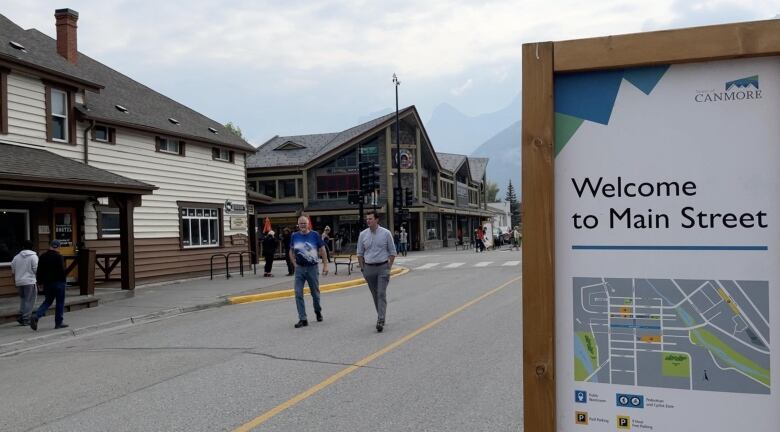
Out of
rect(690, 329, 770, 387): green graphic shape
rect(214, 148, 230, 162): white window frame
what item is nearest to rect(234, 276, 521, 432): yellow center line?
rect(690, 329, 770, 387): green graphic shape

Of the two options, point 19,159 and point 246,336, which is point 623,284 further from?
point 19,159

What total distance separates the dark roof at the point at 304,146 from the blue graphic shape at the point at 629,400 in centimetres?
4388

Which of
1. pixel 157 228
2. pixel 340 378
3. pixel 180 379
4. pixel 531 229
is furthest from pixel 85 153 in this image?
pixel 531 229

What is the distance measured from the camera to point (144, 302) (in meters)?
16.4

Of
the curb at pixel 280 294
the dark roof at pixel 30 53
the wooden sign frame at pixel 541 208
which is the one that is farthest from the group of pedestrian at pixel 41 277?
the wooden sign frame at pixel 541 208

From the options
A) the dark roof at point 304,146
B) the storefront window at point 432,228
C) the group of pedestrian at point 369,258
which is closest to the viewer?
the group of pedestrian at point 369,258

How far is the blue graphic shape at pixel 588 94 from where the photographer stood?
8.07 ft

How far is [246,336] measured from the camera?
1066cm

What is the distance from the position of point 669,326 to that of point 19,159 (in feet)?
52.3

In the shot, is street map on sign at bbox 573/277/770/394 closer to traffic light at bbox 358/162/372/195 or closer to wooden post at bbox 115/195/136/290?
wooden post at bbox 115/195/136/290

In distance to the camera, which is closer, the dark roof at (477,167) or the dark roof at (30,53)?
the dark roof at (30,53)

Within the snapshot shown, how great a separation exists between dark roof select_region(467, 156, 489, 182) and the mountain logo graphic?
6923cm

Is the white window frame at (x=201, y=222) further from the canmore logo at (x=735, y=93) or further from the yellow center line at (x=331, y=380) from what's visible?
the canmore logo at (x=735, y=93)

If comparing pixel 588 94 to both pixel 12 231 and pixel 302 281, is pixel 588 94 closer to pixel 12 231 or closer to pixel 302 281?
pixel 302 281
